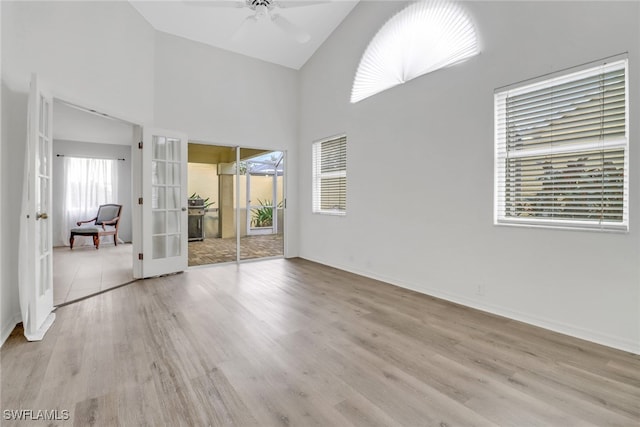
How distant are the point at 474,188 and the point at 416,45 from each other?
1874mm

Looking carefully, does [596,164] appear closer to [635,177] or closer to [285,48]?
[635,177]

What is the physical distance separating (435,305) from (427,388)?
1546mm

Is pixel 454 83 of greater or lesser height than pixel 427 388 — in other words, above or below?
above

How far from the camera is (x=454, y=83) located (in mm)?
3229

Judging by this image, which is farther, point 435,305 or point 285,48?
point 285,48

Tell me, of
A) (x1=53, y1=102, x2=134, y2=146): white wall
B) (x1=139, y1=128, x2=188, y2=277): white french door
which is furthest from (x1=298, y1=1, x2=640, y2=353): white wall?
(x1=53, y1=102, x2=134, y2=146): white wall

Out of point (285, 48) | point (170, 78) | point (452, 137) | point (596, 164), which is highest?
point (285, 48)

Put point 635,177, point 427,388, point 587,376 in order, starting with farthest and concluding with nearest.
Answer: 1. point 635,177
2. point 587,376
3. point 427,388

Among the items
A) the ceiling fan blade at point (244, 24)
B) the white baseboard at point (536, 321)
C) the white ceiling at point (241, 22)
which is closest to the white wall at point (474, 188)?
the white baseboard at point (536, 321)

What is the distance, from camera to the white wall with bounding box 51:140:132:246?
7.43 m

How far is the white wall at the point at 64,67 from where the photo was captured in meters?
2.47

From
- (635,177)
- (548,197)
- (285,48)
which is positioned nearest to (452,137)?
(548,197)

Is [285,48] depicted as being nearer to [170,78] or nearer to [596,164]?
[170,78]

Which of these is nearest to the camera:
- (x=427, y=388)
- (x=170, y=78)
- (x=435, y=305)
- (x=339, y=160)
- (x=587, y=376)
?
(x=427, y=388)
